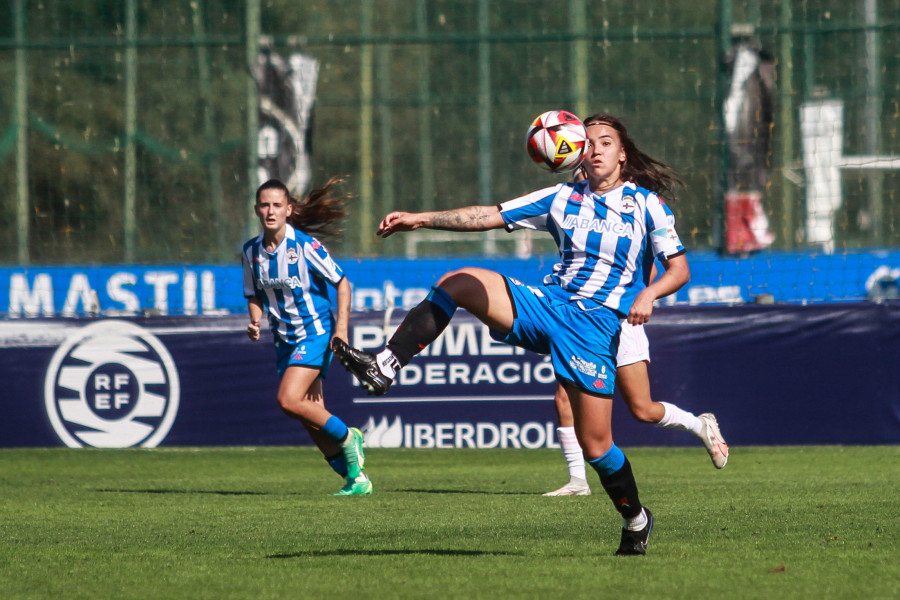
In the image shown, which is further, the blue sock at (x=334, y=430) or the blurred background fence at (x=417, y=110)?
the blurred background fence at (x=417, y=110)

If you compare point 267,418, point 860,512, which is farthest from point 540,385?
point 860,512

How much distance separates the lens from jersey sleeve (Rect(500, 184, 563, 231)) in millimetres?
6230

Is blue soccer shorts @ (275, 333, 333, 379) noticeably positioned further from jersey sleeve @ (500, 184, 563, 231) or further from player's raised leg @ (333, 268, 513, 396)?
player's raised leg @ (333, 268, 513, 396)

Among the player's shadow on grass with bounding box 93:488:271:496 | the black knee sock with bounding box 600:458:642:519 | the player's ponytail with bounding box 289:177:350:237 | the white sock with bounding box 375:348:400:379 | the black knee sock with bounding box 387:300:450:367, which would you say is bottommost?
the player's shadow on grass with bounding box 93:488:271:496

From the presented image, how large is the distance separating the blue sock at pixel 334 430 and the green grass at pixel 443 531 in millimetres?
411

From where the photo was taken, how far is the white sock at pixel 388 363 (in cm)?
Result: 559

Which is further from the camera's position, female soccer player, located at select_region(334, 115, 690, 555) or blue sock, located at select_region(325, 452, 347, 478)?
blue sock, located at select_region(325, 452, 347, 478)

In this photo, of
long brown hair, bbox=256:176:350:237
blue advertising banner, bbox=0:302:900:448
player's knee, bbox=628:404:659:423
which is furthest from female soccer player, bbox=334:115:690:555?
blue advertising banner, bbox=0:302:900:448

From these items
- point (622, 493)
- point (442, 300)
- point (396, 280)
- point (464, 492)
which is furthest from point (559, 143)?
point (396, 280)

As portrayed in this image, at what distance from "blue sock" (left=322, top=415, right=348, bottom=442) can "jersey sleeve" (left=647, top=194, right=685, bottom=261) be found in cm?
338

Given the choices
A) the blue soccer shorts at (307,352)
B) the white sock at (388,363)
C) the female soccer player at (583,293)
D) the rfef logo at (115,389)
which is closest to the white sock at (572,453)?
the blue soccer shorts at (307,352)

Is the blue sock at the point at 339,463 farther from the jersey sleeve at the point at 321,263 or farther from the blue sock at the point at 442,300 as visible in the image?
the blue sock at the point at 442,300

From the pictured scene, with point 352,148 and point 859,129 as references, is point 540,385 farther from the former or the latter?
point 352,148

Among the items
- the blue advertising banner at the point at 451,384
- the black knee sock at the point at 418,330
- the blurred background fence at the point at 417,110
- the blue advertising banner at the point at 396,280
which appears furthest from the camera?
the blurred background fence at the point at 417,110
